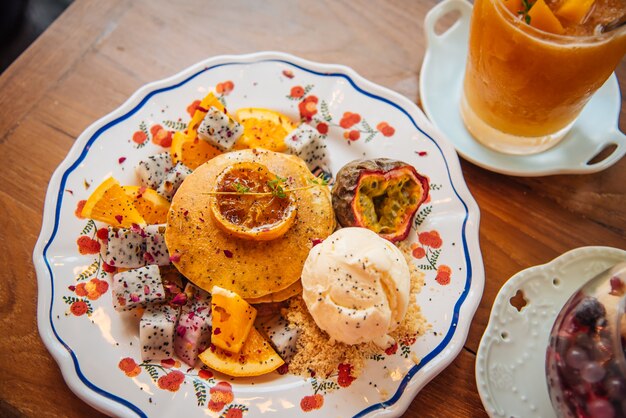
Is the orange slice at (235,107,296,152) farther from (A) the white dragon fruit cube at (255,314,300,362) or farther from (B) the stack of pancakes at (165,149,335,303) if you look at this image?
(A) the white dragon fruit cube at (255,314,300,362)

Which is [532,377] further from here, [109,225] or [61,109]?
[61,109]

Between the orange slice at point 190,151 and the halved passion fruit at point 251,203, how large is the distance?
0.85ft

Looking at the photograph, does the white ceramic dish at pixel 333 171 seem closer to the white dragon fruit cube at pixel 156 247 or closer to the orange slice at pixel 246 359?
the orange slice at pixel 246 359

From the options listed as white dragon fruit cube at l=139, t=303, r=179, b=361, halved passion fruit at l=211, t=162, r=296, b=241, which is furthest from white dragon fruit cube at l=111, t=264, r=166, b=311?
halved passion fruit at l=211, t=162, r=296, b=241

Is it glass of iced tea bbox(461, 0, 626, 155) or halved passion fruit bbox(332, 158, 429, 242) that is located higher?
glass of iced tea bbox(461, 0, 626, 155)

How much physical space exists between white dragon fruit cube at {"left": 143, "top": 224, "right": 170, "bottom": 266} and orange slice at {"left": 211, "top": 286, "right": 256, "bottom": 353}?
31 cm

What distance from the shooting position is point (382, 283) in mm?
2045

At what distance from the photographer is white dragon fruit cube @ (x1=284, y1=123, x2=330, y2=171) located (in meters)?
2.44

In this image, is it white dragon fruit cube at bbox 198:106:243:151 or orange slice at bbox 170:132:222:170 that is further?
orange slice at bbox 170:132:222:170

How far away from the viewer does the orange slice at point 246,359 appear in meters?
2.04

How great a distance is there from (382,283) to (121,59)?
1.84 metres

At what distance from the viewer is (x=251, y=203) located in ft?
7.33

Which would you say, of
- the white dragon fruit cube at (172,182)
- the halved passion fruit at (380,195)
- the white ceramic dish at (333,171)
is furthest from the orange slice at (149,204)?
the halved passion fruit at (380,195)

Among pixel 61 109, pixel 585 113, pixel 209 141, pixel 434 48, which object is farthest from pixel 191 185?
pixel 585 113
